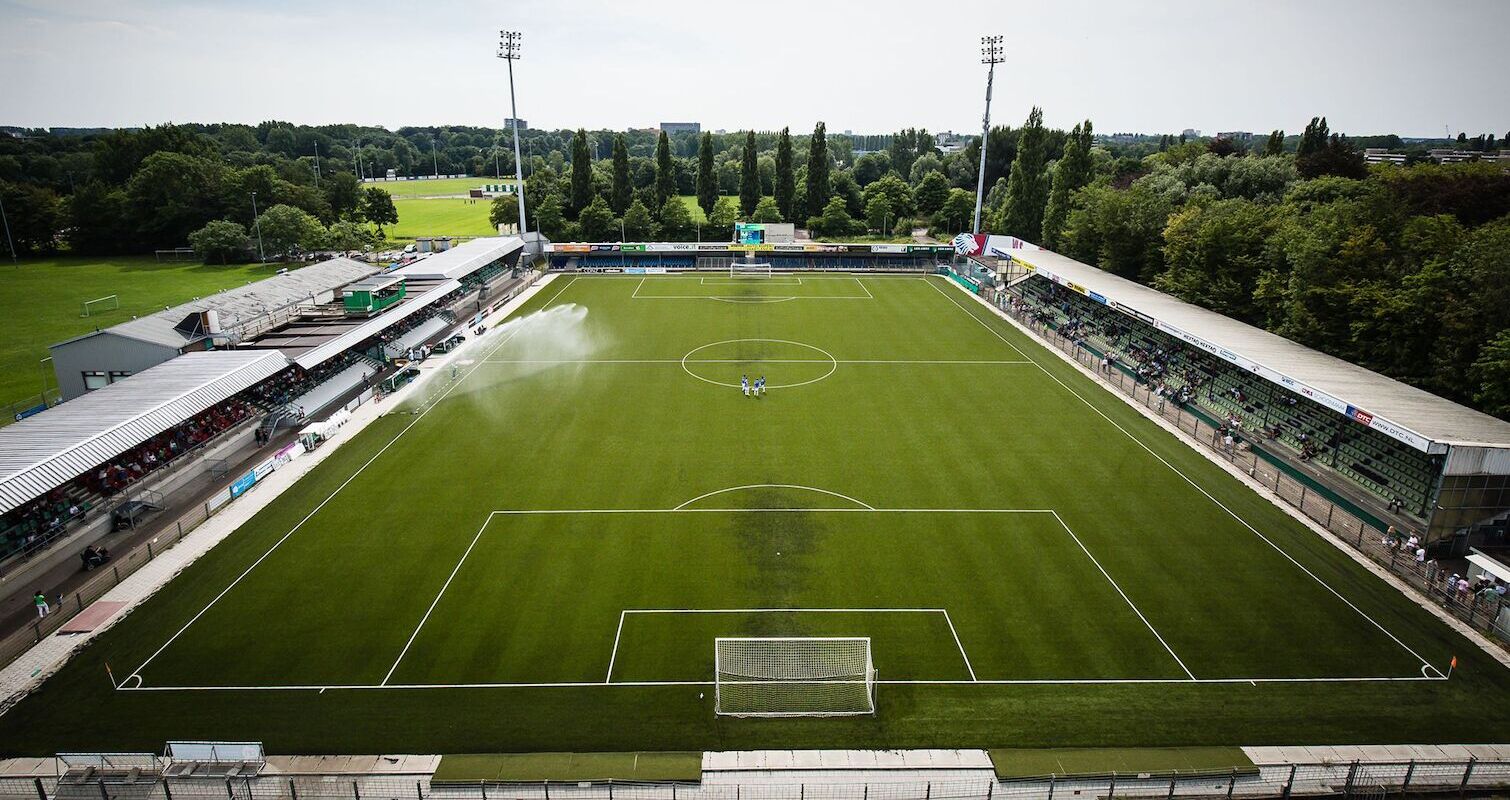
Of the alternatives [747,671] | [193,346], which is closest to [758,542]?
[747,671]

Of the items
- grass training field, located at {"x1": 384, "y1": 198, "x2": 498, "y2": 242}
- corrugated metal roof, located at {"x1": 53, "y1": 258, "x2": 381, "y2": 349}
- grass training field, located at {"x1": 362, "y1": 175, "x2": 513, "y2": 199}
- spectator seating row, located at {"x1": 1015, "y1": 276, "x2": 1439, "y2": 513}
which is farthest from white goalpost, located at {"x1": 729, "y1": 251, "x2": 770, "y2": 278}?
grass training field, located at {"x1": 362, "y1": 175, "x2": 513, "y2": 199}

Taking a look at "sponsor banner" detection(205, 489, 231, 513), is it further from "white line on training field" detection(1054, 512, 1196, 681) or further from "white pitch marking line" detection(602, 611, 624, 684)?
"white line on training field" detection(1054, 512, 1196, 681)

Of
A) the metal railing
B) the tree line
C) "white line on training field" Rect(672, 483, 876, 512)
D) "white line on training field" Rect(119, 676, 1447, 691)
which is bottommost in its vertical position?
"white line on training field" Rect(119, 676, 1447, 691)

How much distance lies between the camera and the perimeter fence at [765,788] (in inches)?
597

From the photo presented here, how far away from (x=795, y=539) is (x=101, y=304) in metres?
66.8

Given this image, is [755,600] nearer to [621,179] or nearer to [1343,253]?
[1343,253]

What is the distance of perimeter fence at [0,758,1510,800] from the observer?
49.7 ft

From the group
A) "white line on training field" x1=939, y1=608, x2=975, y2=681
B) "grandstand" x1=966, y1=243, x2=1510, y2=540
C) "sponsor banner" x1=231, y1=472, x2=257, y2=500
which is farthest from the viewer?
"sponsor banner" x1=231, y1=472, x2=257, y2=500

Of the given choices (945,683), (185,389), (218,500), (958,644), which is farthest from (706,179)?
(945,683)

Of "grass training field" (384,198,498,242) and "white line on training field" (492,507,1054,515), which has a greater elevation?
"grass training field" (384,198,498,242)

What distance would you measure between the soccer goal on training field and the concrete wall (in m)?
30.5

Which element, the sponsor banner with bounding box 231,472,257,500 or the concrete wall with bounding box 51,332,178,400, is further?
the concrete wall with bounding box 51,332,178,400

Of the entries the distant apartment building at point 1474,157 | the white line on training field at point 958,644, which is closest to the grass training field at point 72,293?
the white line on training field at point 958,644

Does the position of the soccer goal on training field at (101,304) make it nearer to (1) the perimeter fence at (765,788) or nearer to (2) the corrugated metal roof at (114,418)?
(2) the corrugated metal roof at (114,418)
